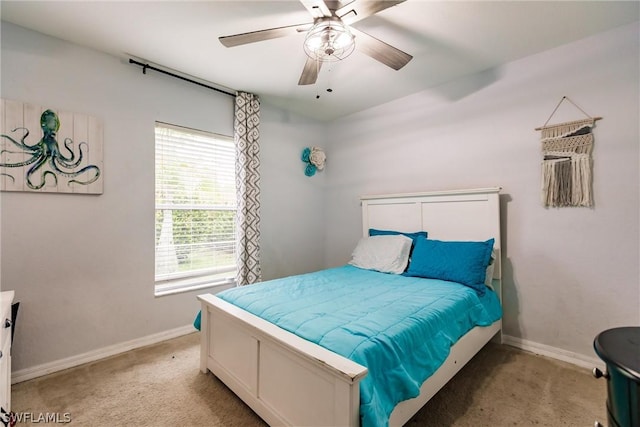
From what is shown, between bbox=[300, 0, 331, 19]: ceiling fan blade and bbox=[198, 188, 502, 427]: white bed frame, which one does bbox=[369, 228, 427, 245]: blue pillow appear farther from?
bbox=[300, 0, 331, 19]: ceiling fan blade

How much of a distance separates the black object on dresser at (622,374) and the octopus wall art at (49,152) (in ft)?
10.2

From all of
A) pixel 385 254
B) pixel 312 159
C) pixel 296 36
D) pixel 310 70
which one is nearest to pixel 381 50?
pixel 310 70

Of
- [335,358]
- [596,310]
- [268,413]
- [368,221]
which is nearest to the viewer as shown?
[335,358]

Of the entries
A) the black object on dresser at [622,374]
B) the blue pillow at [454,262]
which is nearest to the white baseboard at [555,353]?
the blue pillow at [454,262]

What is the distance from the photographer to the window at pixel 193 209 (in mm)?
2670

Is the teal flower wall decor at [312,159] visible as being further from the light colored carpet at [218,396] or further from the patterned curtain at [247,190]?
the light colored carpet at [218,396]

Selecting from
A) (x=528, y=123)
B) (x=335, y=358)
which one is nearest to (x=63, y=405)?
(x=335, y=358)

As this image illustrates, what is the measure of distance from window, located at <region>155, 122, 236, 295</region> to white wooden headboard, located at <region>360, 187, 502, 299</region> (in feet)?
5.39

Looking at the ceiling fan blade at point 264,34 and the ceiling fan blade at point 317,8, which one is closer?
the ceiling fan blade at point 317,8

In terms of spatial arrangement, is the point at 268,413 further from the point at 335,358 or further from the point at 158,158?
the point at 158,158

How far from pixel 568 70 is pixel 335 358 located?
279 cm

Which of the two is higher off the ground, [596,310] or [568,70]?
[568,70]

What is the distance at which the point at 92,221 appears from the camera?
2256 mm

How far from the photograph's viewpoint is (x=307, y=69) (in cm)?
196
